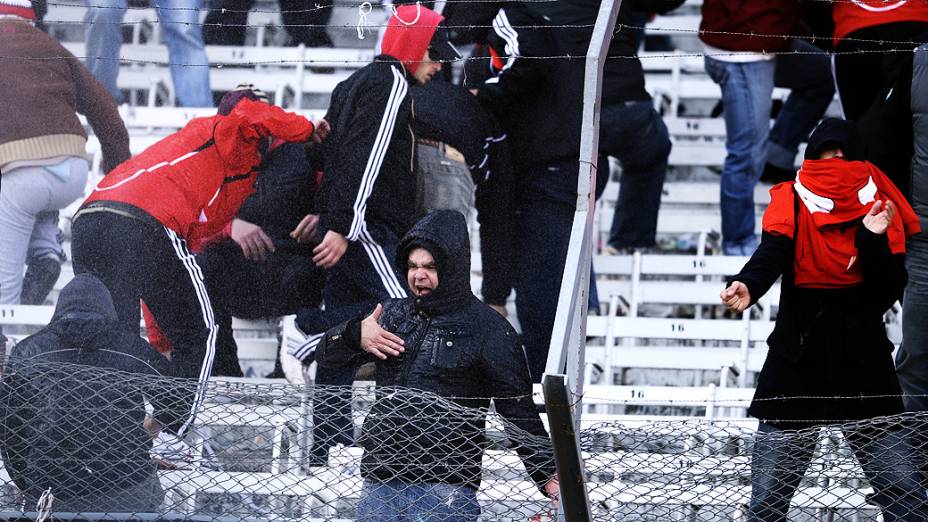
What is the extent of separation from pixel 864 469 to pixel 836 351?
0.36 metres

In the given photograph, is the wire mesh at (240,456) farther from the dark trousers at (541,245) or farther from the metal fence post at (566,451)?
the dark trousers at (541,245)

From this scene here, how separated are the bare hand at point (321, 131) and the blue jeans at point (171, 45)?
1.35 feet

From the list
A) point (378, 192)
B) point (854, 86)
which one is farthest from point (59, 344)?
point (854, 86)

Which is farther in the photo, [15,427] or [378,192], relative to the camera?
[378,192]

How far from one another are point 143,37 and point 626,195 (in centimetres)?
222

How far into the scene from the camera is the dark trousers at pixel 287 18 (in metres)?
5.16

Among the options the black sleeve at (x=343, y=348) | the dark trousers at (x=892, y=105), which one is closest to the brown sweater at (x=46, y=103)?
the black sleeve at (x=343, y=348)

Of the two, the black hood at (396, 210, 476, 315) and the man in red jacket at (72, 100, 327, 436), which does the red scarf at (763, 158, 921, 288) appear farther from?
the man in red jacket at (72, 100, 327, 436)

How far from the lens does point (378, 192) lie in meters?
4.94

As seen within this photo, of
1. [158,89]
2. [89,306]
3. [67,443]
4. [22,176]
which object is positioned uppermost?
[158,89]

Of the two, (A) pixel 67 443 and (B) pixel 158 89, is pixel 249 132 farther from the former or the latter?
(A) pixel 67 443

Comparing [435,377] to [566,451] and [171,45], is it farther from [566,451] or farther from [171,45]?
[171,45]

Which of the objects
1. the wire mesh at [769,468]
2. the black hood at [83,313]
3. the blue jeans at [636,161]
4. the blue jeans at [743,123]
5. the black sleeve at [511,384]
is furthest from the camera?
the blue jeans at [743,123]

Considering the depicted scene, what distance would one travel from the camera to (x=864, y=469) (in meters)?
4.11
